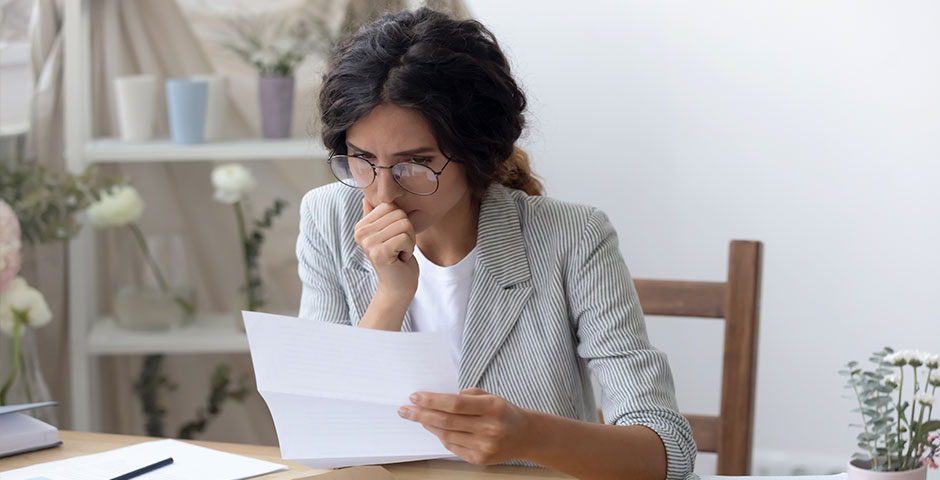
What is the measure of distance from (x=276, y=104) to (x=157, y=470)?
1314 mm

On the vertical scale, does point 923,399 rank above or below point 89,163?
below

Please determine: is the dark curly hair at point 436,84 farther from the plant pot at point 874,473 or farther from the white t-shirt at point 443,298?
the plant pot at point 874,473

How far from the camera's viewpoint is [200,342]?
2289 mm

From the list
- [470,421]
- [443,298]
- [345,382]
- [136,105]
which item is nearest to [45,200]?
[136,105]

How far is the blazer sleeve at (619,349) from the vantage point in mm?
1257

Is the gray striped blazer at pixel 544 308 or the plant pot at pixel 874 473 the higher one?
the gray striped blazer at pixel 544 308

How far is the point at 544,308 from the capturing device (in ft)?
4.58

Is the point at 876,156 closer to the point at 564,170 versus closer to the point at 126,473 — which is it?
the point at 564,170

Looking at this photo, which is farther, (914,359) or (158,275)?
(158,275)

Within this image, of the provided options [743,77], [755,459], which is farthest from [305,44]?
[755,459]

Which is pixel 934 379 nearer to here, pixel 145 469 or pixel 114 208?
pixel 145 469

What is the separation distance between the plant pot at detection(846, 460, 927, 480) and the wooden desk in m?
0.35

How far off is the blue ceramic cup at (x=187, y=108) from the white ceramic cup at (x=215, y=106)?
47 mm

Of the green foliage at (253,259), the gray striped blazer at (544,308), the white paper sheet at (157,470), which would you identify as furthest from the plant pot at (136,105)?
the white paper sheet at (157,470)
